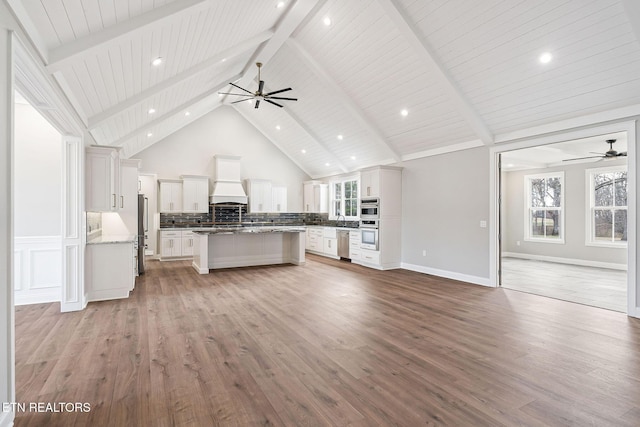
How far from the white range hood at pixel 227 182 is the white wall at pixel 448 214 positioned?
16.2ft

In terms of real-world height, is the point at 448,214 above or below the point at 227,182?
below

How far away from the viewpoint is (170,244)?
875 centimetres

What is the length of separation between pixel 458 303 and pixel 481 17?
3.71 m

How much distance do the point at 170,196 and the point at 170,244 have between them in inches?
53.0

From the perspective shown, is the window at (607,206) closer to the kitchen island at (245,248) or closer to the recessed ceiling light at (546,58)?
the recessed ceiling light at (546,58)

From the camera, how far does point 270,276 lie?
255 inches

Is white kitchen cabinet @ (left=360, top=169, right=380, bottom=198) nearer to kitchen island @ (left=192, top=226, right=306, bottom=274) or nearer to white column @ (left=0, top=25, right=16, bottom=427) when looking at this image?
kitchen island @ (left=192, top=226, right=306, bottom=274)

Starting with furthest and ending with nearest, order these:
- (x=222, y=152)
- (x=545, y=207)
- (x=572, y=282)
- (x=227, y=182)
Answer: (x=222, y=152), (x=227, y=182), (x=545, y=207), (x=572, y=282)

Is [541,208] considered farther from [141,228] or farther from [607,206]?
[141,228]

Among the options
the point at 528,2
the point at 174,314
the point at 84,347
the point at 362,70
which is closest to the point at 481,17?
the point at 528,2

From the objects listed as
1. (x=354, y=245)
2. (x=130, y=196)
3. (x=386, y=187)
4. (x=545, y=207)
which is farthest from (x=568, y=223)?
(x=130, y=196)

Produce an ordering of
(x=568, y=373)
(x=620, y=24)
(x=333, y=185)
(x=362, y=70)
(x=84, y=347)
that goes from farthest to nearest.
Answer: (x=333, y=185), (x=362, y=70), (x=620, y=24), (x=84, y=347), (x=568, y=373)

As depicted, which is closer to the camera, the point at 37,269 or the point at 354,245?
the point at 37,269

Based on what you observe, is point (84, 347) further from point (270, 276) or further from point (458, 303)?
point (458, 303)
